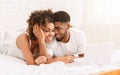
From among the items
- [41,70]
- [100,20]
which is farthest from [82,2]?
[41,70]

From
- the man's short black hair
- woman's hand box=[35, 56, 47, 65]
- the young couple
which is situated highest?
the man's short black hair

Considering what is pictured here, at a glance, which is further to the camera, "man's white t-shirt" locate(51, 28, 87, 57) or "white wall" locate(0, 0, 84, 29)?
"white wall" locate(0, 0, 84, 29)

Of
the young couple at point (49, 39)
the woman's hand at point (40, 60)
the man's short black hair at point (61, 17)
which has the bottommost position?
the woman's hand at point (40, 60)

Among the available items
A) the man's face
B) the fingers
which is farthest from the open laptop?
the fingers

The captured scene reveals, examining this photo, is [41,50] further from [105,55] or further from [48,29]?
[105,55]

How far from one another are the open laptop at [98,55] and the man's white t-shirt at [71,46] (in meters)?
0.30

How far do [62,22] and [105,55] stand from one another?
44 cm

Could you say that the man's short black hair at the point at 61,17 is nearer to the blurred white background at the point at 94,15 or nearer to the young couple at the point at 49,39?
the young couple at the point at 49,39

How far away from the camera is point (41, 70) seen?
1.41 meters

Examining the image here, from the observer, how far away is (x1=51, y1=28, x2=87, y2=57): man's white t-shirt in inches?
83.4

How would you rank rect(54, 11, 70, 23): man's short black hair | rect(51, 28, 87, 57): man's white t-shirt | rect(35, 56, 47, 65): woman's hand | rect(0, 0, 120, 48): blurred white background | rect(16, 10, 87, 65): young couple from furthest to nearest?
rect(0, 0, 120, 48): blurred white background
rect(51, 28, 87, 57): man's white t-shirt
rect(54, 11, 70, 23): man's short black hair
rect(16, 10, 87, 65): young couple
rect(35, 56, 47, 65): woman's hand

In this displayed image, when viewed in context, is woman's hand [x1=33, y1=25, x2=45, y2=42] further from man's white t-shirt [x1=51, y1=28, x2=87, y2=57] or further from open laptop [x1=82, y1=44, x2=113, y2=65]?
open laptop [x1=82, y1=44, x2=113, y2=65]

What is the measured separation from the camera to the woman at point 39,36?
1.88m

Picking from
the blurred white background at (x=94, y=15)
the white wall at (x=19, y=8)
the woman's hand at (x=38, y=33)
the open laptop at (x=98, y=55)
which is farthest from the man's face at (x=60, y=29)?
the blurred white background at (x=94, y=15)
